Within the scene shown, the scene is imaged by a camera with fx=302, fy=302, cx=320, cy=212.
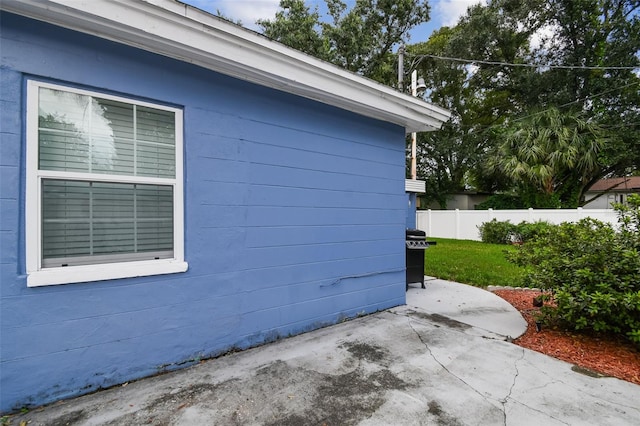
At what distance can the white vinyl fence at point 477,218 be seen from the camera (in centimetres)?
1116

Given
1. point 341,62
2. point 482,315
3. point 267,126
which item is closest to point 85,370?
point 267,126

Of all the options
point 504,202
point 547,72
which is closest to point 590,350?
point 504,202

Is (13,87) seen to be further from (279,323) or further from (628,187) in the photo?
(628,187)

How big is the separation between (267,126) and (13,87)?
1907 millimetres

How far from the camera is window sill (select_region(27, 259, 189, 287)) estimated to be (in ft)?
6.97

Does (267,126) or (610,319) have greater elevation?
(267,126)

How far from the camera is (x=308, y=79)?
10.4ft

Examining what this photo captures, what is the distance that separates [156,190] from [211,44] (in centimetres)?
134

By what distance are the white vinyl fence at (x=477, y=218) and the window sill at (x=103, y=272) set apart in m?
13.1

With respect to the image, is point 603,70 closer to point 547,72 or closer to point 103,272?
point 547,72

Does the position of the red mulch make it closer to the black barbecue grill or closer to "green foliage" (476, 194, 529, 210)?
the black barbecue grill

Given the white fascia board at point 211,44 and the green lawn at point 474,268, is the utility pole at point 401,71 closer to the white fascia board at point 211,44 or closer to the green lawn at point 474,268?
the green lawn at point 474,268

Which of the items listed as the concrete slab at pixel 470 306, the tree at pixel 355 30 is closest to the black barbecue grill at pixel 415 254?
the concrete slab at pixel 470 306

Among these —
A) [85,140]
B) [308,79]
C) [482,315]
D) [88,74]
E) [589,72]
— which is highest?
[589,72]
